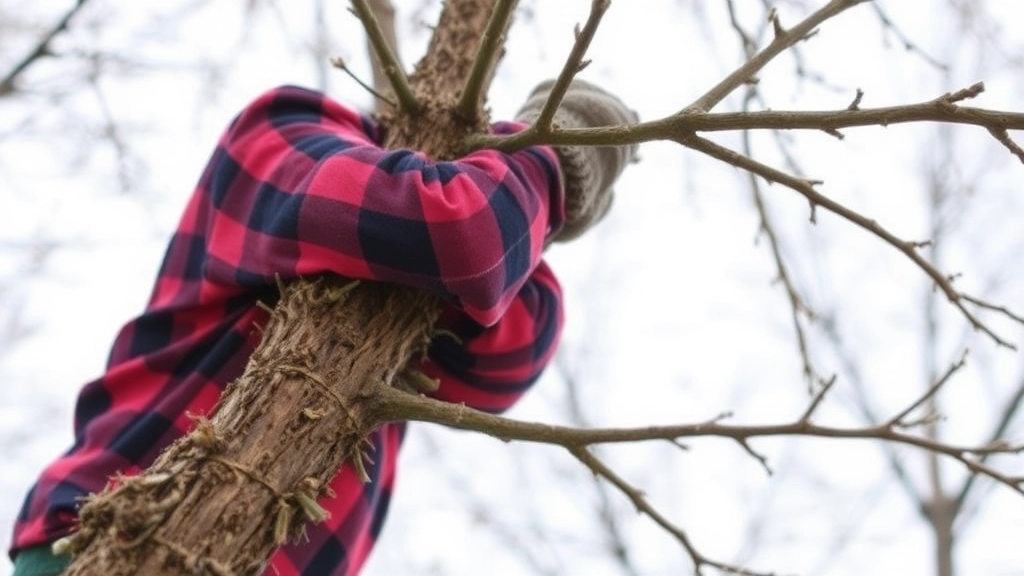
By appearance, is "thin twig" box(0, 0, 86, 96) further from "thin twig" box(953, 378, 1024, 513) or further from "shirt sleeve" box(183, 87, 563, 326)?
"thin twig" box(953, 378, 1024, 513)

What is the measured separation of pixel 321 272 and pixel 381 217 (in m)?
0.11

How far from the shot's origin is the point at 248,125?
125cm

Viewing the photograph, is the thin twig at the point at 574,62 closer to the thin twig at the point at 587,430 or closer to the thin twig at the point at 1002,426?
the thin twig at the point at 587,430

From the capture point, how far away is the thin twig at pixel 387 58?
3.50 ft

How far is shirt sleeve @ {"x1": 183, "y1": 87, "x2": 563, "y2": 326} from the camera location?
3.25 ft

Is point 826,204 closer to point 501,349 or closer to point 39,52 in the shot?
point 501,349

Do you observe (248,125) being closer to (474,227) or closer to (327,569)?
(474,227)

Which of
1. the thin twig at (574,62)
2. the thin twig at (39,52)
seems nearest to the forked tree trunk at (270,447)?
the thin twig at (574,62)

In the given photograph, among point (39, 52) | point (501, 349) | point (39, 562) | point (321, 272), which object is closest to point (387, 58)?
point (321, 272)

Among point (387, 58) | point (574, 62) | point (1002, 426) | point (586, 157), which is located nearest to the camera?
point (574, 62)

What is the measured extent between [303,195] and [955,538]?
11.9ft

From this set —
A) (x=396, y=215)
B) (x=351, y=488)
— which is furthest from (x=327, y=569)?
(x=396, y=215)

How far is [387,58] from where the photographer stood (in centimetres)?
114

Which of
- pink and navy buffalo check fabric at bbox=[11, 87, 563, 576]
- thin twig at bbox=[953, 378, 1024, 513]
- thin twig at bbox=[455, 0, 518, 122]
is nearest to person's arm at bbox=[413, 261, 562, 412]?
pink and navy buffalo check fabric at bbox=[11, 87, 563, 576]
